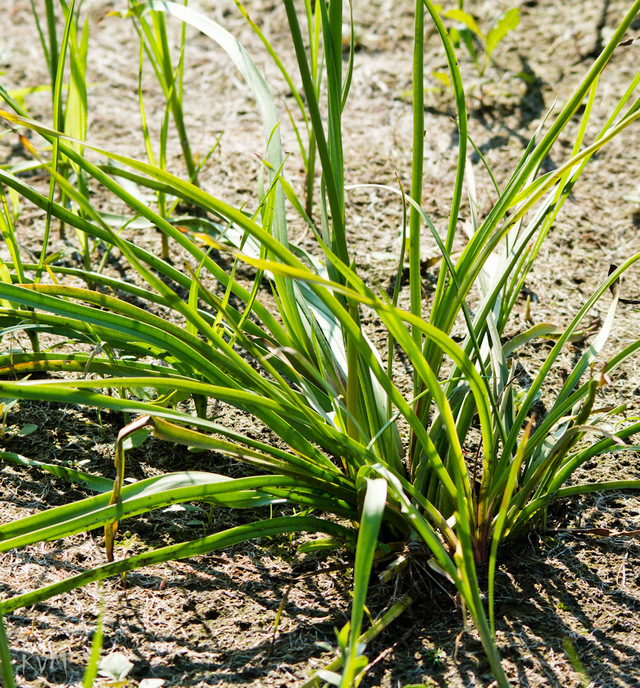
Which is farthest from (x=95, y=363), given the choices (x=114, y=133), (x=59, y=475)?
(x=114, y=133)

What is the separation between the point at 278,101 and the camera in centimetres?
272

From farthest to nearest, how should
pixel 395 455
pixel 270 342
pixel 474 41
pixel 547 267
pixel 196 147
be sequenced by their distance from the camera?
pixel 474 41, pixel 196 147, pixel 547 267, pixel 270 342, pixel 395 455

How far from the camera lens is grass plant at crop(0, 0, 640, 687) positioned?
0.91 metres

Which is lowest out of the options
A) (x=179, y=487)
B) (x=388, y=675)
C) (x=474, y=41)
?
(x=388, y=675)

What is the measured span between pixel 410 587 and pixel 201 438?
1.38 ft

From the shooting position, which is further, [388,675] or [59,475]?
[59,475]

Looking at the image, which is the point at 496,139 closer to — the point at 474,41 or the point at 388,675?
the point at 474,41

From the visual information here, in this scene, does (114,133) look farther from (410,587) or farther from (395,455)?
(410,587)

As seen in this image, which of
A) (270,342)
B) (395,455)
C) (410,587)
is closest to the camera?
(410,587)

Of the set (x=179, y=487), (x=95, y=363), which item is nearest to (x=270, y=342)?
(x=95, y=363)

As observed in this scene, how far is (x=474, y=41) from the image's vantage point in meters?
2.91

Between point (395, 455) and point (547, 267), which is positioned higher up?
point (547, 267)

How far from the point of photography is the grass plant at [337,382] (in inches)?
35.9

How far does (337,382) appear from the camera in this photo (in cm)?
137
